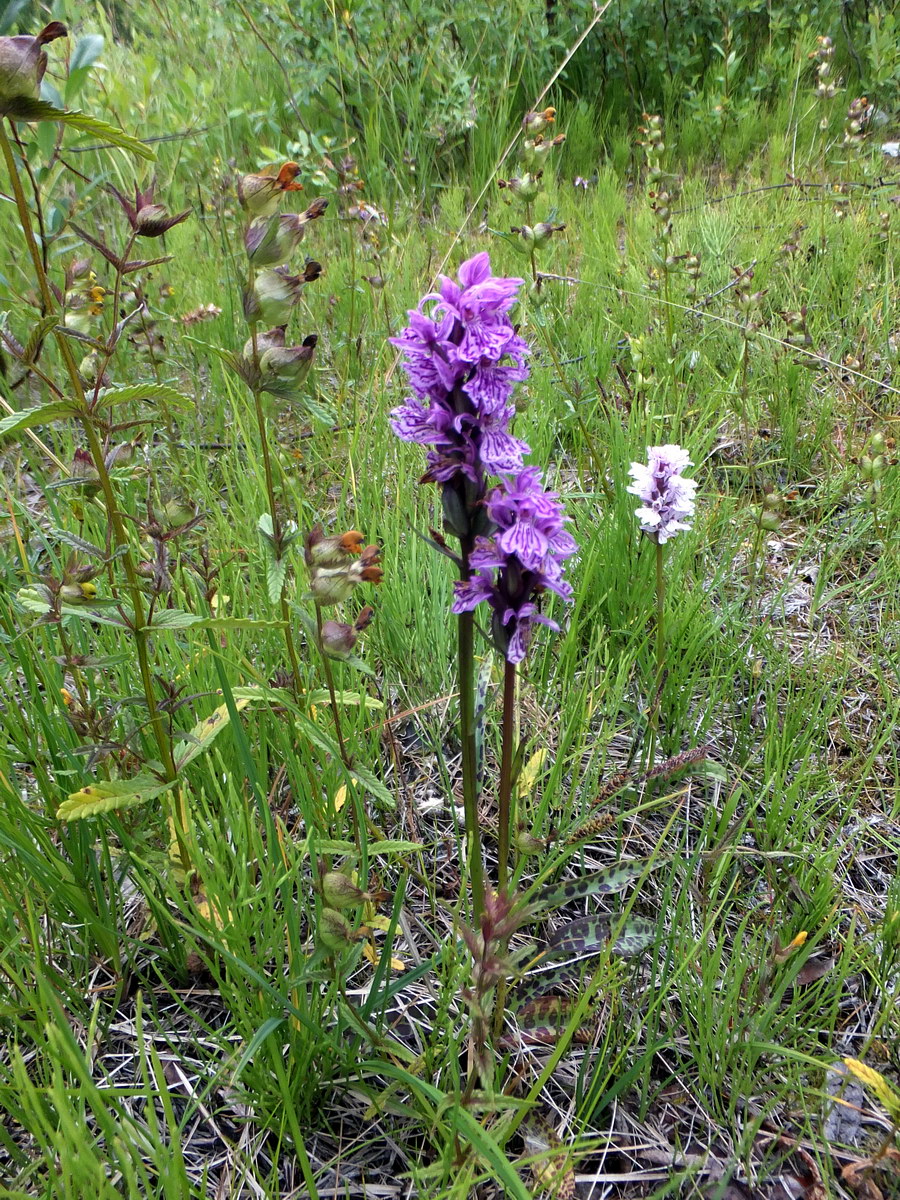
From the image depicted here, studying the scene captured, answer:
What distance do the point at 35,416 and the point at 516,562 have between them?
2.23ft

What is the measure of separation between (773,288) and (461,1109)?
3.51 m

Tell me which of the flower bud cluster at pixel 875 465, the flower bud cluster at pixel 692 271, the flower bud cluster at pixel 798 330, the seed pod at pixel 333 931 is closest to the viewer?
the seed pod at pixel 333 931

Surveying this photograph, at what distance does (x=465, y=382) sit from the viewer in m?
0.97

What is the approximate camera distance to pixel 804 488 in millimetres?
2736

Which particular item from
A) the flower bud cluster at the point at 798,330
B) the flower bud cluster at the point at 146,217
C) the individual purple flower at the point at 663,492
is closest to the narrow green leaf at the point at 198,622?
the flower bud cluster at the point at 146,217

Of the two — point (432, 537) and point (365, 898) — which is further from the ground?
point (432, 537)

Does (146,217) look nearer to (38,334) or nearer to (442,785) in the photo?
(38,334)

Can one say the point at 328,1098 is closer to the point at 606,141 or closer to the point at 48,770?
the point at 48,770

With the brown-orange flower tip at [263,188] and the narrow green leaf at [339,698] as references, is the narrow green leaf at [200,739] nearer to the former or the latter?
the narrow green leaf at [339,698]

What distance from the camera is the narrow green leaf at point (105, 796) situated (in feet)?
3.76

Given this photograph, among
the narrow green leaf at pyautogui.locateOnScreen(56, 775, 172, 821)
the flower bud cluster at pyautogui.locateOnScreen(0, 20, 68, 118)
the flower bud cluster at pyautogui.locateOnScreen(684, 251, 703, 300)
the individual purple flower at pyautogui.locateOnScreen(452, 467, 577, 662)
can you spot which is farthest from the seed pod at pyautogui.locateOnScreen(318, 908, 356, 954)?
the flower bud cluster at pyautogui.locateOnScreen(684, 251, 703, 300)

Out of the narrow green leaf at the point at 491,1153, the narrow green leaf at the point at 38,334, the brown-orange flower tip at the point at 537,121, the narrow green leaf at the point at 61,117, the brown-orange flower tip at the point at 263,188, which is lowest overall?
the narrow green leaf at the point at 491,1153

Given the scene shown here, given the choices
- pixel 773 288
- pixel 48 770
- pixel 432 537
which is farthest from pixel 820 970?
pixel 773 288

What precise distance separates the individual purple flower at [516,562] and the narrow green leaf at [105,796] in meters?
0.60
